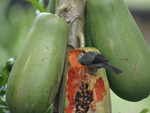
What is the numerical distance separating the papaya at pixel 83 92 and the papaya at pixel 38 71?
44 mm

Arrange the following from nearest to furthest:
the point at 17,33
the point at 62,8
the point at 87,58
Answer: the point at 87,58, the point at 62,8, the point at 17,33

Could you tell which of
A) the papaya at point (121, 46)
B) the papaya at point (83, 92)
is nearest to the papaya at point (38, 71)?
the papaya at point (83, 92)

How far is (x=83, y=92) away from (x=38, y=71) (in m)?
0.20

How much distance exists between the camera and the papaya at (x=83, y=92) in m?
0.83

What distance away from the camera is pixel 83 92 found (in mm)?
853

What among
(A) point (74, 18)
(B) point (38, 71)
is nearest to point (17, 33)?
(A) point (74, 18)

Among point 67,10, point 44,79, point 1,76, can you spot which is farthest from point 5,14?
point 44,79

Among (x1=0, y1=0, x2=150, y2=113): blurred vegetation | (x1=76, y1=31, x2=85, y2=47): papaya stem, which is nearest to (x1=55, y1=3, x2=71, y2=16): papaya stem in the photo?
(x1=76, y1=31, x2=85, y2=47): papaya stem

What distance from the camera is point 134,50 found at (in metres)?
0.94

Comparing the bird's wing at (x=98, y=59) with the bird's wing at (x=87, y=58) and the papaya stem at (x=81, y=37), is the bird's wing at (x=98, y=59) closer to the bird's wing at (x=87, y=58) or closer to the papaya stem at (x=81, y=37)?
the bird's wing at (x=87, y=58)

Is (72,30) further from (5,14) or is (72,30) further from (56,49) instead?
(5,14)

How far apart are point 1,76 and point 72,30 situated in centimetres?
67

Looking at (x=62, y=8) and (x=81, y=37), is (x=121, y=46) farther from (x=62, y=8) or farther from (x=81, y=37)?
(x=62, y=8)

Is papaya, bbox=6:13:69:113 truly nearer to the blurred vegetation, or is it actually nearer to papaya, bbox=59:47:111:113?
papaya, bbox=59:47:111:113
